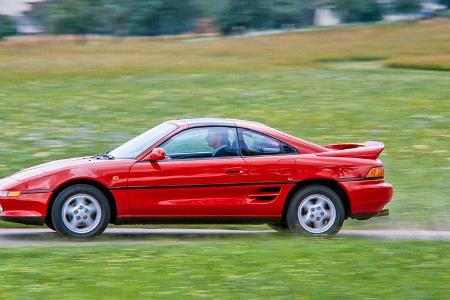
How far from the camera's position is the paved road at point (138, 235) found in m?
11.6

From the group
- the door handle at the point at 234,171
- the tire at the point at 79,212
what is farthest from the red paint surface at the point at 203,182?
the tire at the point at 79,212

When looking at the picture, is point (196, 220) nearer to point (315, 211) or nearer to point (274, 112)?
point (315, 211)

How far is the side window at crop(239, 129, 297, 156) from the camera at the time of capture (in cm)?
1220

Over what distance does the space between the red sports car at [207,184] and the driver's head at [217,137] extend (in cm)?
1

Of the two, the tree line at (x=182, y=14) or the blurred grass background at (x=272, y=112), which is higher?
the tree line at (x=182, y=14)

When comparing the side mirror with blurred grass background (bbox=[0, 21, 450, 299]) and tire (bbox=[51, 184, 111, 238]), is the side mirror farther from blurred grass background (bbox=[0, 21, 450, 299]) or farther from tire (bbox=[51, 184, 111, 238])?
blurred grass background (bbox=[0, 21, 450, 299])

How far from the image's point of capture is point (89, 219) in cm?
1173

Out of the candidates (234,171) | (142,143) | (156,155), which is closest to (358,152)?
(234,171)

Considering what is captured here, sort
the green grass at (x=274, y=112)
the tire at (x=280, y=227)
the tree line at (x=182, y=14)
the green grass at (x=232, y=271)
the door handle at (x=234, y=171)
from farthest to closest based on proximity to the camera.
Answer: the tree line at (x=182, y=14)
the green grass at (x=274, y=112)
the tire at (x=280, y=227)
the door handle at (x=234, y=171)
the green grass at (x=232, y=271)

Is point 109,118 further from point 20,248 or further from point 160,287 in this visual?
point 160,287

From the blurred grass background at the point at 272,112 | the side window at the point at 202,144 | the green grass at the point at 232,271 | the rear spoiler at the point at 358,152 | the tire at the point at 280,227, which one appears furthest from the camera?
the blurred grass background at the point at 272,112

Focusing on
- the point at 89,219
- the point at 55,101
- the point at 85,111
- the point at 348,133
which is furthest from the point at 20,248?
the point at 55,101

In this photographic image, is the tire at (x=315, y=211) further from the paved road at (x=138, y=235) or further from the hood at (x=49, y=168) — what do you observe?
the hood at (x=49, y=168)

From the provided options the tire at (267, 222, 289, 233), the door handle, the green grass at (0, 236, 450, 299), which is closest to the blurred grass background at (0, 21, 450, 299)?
the green grass at (0, 236, 450, 299)
